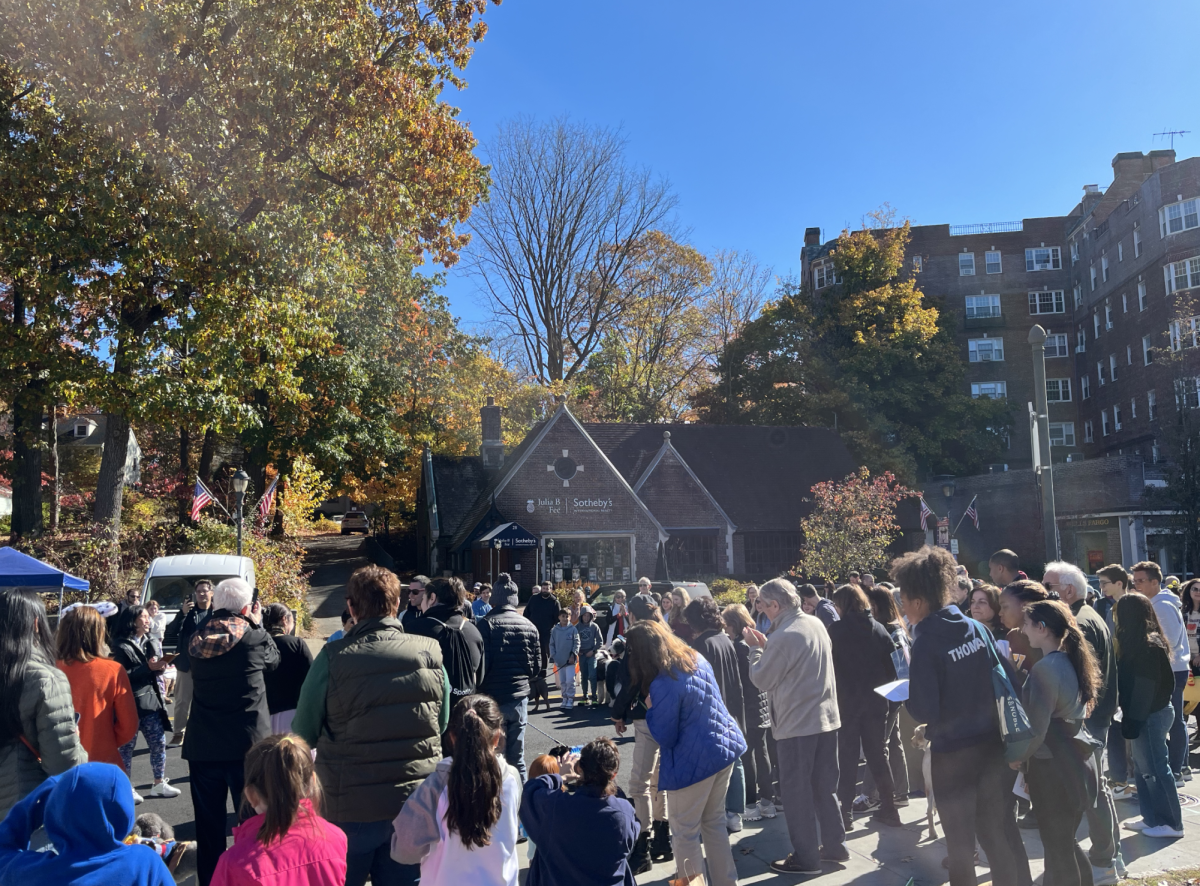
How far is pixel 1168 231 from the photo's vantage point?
124 ft

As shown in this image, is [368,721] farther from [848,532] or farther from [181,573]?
[848,532]

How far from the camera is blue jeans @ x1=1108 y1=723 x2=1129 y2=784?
7.59 meters

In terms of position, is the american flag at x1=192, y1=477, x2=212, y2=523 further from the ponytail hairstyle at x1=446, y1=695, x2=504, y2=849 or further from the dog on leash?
the ponytail hairstyle at x1=446, y1=695, x2=504, y2=849

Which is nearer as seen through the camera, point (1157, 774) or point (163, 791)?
point (1157, 774)

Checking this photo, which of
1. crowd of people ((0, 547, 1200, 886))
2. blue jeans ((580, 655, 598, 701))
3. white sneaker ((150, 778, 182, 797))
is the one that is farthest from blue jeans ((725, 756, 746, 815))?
blue jeans ((580, 655, 598, 701))

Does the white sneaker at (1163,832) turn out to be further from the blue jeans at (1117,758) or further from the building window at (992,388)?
the building window at (992,388)

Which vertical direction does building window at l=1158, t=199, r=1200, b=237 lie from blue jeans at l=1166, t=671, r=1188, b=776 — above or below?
above

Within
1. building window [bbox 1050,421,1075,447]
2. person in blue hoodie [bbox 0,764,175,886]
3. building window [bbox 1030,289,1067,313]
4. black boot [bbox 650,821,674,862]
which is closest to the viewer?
person in blue hoodie [bbox 0,764,175,886]

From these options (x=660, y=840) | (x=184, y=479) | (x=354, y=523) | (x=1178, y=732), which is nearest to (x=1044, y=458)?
(x=1178, y=732)

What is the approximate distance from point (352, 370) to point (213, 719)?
25455 mm

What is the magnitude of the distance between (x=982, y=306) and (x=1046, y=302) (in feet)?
12.3

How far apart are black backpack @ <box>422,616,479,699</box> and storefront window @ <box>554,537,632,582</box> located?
24.0m

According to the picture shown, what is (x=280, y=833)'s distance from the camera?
324 cm

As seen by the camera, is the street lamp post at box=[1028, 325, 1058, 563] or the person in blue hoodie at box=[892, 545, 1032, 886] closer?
the person in blue hoodie at box=[892, 545, 1032, 886]
